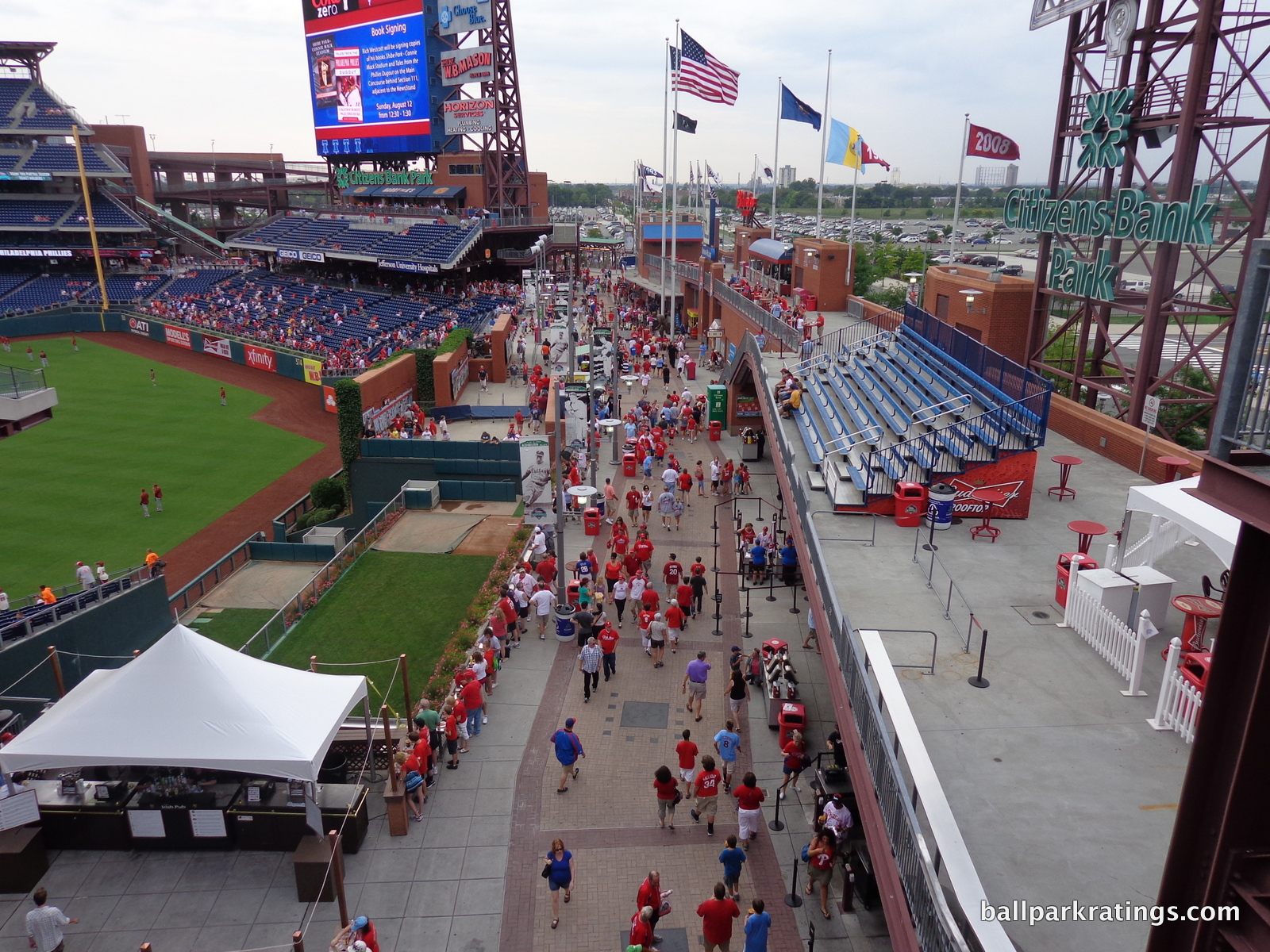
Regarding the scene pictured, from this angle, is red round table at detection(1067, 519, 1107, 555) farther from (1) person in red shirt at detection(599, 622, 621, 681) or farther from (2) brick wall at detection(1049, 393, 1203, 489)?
(1) person in red shirt at detection(599, 622, 621, 681)

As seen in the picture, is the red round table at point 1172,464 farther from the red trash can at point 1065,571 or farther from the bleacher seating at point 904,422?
the red trash can at point 1065,571

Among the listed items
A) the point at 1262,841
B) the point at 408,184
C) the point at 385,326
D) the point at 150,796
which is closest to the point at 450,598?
the point at 150,796

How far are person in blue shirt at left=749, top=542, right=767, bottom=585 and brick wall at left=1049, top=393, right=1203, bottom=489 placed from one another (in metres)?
6.45

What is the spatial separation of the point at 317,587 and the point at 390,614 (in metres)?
2.50

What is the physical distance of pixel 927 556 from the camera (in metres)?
12.8

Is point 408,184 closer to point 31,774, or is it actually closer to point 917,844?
point 31,774

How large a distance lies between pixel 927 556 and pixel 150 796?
11685 millimetres

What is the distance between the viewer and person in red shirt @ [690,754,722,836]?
11.0 m

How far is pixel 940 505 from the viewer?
536 inches

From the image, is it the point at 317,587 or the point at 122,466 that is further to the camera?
the point at 122,466

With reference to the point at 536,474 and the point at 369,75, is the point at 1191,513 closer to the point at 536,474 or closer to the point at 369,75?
the point at 536,474

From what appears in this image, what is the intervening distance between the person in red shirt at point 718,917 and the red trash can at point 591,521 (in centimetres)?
1343

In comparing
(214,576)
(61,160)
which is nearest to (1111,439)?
(214,576)

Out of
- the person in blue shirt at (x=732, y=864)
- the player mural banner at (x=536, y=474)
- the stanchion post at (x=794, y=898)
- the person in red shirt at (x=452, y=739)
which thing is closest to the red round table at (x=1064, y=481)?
the stanchion post at (x=794, y=898)
